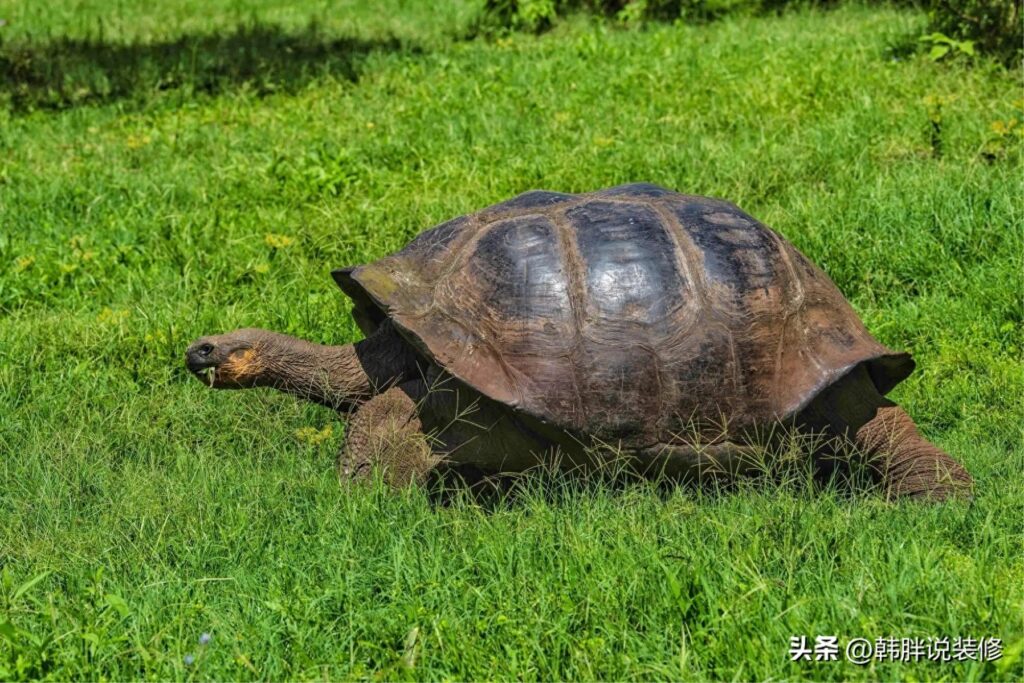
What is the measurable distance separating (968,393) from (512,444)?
202 centimetres

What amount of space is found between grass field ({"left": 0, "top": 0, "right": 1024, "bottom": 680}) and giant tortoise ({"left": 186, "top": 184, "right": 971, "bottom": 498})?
8.9 inches

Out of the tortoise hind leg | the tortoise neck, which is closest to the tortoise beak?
the tortoise neck

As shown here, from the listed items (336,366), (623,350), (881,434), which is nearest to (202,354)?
(336,366)

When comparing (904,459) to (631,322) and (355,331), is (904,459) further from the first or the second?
(355,331)

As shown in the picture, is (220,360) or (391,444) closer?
(391,444)

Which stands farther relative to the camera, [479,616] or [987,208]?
[987,208]

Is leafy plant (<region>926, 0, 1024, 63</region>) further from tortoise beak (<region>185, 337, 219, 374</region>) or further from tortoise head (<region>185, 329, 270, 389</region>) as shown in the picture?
tortoise beak (<region>185, 337, 219, 374</region>)

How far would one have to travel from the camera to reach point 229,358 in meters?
4.89

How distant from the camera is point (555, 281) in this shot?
4387 mm

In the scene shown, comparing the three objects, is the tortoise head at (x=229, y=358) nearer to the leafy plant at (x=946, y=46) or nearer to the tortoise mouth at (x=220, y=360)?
the tortoise mouth at (x=220, y=360)

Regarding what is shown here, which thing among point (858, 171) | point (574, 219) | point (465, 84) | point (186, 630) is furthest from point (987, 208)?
point (186, 630)

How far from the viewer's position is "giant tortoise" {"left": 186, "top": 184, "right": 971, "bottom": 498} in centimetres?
432

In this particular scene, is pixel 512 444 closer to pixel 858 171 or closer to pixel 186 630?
pixel 186 630

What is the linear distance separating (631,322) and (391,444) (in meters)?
0.96
